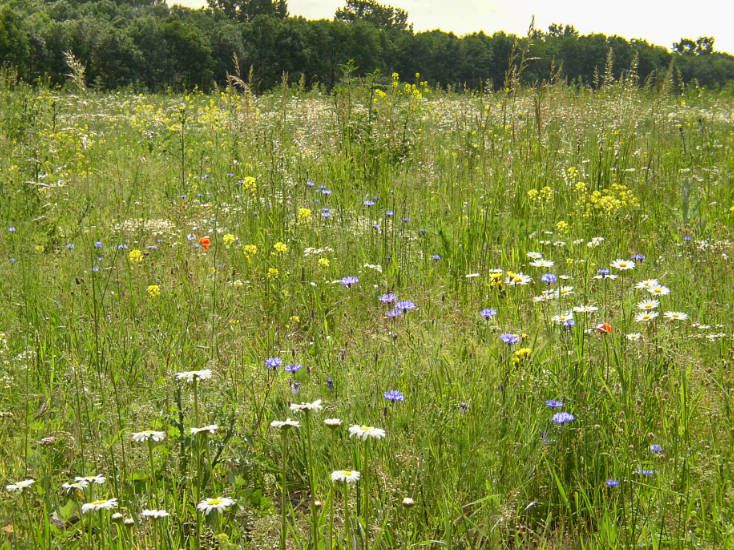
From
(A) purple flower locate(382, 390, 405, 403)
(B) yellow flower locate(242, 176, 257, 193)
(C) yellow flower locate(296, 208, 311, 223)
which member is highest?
(B) yellow flower locate(242, 176, 257, 193)

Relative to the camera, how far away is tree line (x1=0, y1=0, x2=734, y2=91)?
26.2 m

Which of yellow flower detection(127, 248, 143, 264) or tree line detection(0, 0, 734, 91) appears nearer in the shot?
yellow flower detection(127, 248, 143, 264)

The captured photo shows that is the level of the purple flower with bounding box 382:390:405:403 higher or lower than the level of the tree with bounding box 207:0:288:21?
lower

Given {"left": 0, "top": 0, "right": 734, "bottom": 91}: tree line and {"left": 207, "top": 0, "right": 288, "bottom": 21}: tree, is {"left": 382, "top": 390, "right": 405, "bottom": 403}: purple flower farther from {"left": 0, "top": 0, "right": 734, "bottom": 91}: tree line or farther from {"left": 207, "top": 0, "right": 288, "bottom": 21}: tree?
{"left": 207, "top": 0, "right": 288, "bottom": 21}: tree

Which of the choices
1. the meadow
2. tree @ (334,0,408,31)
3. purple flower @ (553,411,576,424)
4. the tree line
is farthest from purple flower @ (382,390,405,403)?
tree @ (334,0,408,31)

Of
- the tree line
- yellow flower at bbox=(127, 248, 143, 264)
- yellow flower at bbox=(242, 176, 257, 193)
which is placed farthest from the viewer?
the tree line

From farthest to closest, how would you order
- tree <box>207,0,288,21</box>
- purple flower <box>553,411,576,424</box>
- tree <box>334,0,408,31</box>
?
1. tree <box>334,0,408,31</box>
2. tree <box>207,0,288,21</box>
3. purple flower <box>553,411,576,424</box>

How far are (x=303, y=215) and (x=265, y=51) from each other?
48.7 metres

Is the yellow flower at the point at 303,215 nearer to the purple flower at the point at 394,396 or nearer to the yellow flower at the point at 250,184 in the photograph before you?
the yellow flower at the point at 250,184

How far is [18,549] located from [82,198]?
3924 millimetres

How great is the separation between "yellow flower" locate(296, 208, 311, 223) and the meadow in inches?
1.7

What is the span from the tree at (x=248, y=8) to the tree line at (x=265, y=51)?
0.36 metres

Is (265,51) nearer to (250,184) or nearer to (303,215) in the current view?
(250,184)

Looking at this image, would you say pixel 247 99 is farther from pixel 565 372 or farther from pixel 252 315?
pixel 565 372
